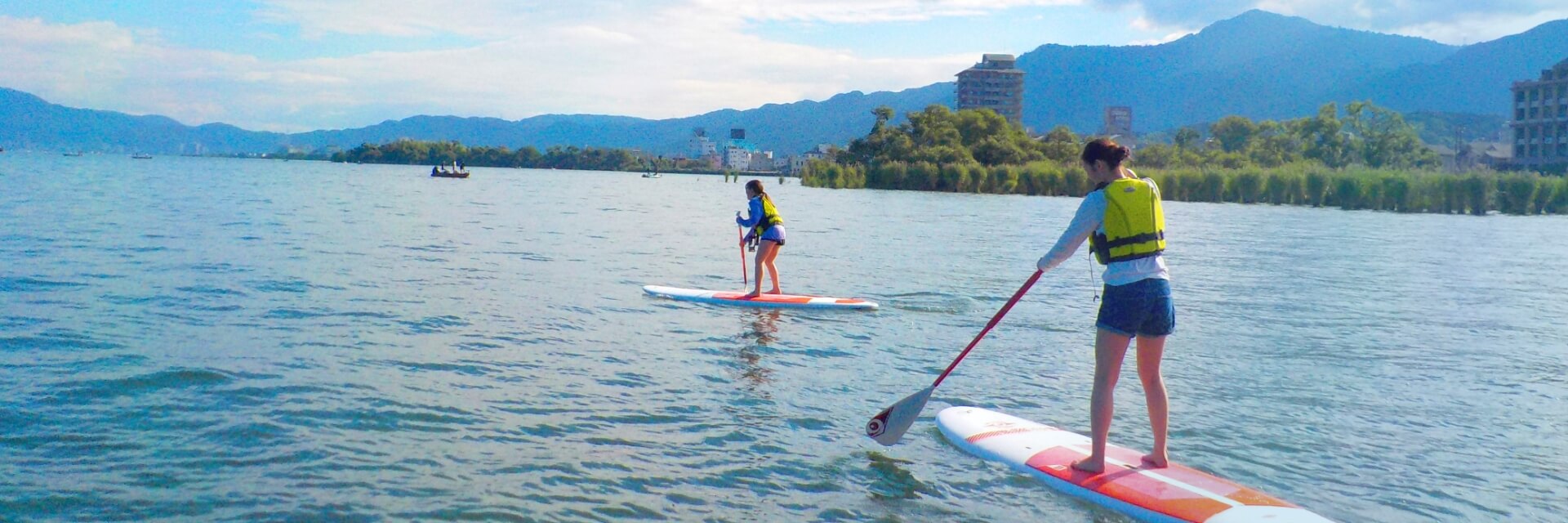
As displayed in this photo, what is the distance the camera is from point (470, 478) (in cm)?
762

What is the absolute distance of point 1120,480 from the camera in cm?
771

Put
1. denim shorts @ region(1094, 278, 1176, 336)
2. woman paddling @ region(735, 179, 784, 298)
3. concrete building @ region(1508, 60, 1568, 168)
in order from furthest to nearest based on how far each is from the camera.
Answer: concrete building @ region(1508, 60, 1568, 168) < woman paddling @ region(735, 179, 784, 298) < denim shorts @ region(1094, 278, 1176, 336)

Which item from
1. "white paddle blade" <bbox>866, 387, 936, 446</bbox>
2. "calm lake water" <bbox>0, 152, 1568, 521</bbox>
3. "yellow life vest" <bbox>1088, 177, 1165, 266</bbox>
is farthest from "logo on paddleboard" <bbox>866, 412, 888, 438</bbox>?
"yellow life vest" <bbox>1088, 177, 1165, 266</bbox>

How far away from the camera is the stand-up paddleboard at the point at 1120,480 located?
23.4 feet

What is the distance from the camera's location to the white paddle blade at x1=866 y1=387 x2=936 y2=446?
8508 millimetres

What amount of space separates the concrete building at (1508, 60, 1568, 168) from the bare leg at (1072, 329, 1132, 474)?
129 m

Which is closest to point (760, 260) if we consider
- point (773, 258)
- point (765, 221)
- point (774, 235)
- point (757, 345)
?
point (773, 258)

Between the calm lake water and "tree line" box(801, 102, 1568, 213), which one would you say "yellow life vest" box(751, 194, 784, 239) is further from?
"tree line" box(801, 102, 1568, 213)

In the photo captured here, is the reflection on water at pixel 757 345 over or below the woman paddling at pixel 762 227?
below

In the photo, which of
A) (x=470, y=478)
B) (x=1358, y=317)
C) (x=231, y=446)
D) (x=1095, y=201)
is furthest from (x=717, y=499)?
(x=1358, y=317)

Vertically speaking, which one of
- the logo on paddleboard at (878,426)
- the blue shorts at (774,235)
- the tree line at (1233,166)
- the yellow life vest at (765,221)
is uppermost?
the tree line at (1233,166)

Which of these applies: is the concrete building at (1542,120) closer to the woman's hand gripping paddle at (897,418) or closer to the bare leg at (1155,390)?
the bare leg at (1155,390)

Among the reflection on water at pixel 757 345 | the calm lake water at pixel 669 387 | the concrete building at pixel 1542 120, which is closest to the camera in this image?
the calm lake water at pixel 669 387

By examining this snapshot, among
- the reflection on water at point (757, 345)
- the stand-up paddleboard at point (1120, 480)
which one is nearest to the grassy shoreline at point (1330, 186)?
the reflection on water at point (757, 345)
